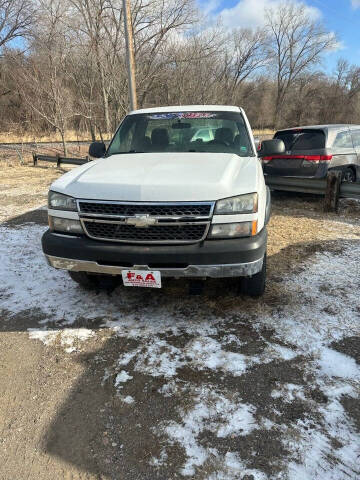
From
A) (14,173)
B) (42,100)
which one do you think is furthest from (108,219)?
(42,100)

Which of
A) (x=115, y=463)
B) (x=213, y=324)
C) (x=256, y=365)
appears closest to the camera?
(x=115, y=463)

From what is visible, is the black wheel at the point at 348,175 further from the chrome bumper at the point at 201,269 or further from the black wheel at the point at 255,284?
the chrome bumper at the point at 201,269

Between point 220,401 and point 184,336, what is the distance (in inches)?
30.4

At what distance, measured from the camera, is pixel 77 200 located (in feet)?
9.41

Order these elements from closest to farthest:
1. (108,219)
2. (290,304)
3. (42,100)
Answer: (108,219) → (290,304) → (42,100)

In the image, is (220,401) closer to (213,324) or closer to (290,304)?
(213,324)

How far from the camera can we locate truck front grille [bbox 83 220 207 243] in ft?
8.89

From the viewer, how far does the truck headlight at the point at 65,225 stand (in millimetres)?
2914

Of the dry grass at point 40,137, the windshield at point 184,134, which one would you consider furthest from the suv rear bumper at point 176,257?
the dry grass at point 40,137

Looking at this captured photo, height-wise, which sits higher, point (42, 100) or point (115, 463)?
point (42, 100)

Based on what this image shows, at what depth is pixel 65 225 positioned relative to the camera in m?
2.96

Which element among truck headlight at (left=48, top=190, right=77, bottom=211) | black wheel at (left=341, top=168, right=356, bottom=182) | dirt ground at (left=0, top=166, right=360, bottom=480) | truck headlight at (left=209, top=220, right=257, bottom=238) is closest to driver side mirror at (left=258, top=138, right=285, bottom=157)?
dirt ground at (left=0, top=166, right=360, bottom=480)

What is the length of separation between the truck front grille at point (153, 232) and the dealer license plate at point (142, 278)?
26 cm

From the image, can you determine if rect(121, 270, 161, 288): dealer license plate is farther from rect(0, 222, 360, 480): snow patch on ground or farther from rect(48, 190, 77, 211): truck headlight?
rect(48, 190, 77, 211): truck headlight
